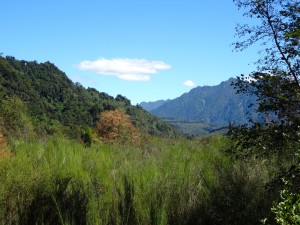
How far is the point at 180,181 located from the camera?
555cm

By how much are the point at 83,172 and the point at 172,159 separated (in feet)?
6.29

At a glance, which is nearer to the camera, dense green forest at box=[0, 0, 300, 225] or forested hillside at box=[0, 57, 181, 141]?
dense green forest at box=[0, 0, 300, 225]

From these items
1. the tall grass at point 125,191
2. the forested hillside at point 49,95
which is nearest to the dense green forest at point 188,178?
the tall grass at point 125,191

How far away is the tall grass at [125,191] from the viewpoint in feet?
15.3

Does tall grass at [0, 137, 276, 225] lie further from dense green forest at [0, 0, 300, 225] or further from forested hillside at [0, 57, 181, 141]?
forested hillside at [0, 57, 181, 141]

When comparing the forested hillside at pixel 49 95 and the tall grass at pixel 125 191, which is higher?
the forested hillside at pixel 49 95

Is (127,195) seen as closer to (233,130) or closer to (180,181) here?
(180,181)

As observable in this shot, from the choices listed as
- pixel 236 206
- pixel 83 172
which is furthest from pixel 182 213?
pixel 83 172

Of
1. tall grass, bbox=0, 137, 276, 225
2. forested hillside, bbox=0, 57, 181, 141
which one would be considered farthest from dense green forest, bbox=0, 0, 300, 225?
forested hillside, bbox=0, 57, 181, 141

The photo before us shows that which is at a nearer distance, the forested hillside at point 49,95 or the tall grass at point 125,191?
the tall grass at point 125,191

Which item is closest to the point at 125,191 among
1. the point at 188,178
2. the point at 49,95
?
the point at 188,178

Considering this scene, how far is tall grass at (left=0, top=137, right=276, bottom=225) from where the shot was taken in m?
4.67

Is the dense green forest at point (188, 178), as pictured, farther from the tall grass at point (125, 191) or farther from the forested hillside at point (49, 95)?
the forested hillside at point (49, 95)

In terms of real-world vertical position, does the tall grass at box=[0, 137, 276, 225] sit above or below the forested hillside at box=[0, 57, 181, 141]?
below
